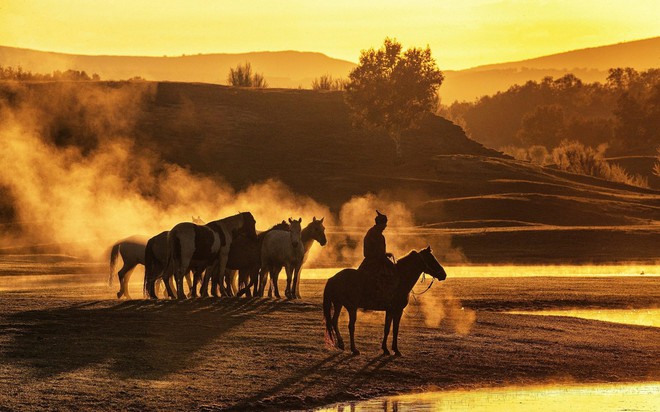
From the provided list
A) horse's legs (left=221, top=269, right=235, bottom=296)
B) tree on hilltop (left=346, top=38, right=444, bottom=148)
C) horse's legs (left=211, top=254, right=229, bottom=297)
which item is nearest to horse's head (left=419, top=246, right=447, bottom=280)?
horse's legs (left=211, top=254, right=229, bottom=297)

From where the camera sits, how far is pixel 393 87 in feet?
385

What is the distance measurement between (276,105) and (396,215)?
2019 inches

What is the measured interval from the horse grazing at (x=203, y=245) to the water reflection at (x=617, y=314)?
8.51m

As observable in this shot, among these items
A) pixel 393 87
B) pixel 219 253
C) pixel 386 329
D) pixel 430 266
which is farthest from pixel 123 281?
pixel 393 87

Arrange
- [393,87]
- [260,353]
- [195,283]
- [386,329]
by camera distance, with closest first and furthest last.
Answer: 1. [260,353]
2. [386,329]
3. [195,283]
4. [393,87]

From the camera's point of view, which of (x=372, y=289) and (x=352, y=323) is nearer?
(x=372, y=289)

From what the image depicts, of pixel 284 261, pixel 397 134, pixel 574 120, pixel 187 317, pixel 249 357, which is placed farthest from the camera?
pixel 574 120

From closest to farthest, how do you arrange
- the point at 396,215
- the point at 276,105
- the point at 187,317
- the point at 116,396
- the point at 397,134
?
the point at 116,396 → the point at 187,317 → the point at 396,215 → the point at 397,134 → the point at 276,105

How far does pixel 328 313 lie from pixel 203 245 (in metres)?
9.60

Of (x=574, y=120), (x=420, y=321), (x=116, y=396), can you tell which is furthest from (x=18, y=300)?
(x=574, y=120)

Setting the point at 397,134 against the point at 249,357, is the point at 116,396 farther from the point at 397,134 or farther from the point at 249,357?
the point at 397,134

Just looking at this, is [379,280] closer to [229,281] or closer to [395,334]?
[395,334]

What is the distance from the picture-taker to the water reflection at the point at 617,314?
34.5 m

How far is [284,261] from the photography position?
3550cm
